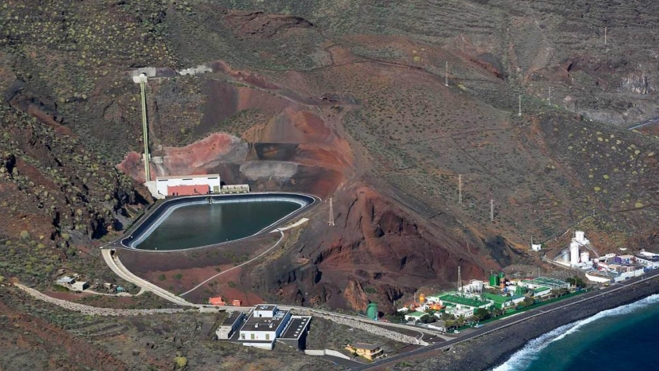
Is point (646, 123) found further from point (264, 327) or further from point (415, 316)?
point (264, 327)

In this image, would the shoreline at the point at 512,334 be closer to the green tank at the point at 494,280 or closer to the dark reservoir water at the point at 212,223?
the green tank at the point at 494,280

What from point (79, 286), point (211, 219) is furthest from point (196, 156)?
point (79, 286)

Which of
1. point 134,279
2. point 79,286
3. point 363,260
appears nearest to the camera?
point 79,286

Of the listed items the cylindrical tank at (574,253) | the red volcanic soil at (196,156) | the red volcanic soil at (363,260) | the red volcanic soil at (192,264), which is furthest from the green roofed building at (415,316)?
the red volcanic soil at (196,156)

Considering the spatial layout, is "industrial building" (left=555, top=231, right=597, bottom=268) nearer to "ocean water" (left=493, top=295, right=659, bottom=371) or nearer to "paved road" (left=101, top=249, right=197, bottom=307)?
"ocean water" (left=493, top=295, right=659, bottom=371)

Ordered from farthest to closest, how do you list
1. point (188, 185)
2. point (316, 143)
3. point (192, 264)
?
1. point (316, 143)
2. point (188, 185)
3. point (192, 264)

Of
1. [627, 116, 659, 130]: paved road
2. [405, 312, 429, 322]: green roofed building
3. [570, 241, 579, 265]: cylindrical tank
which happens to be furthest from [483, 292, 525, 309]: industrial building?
[627, 116, 659, 130]: paved road

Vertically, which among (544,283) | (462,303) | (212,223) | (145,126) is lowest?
(544,283)
